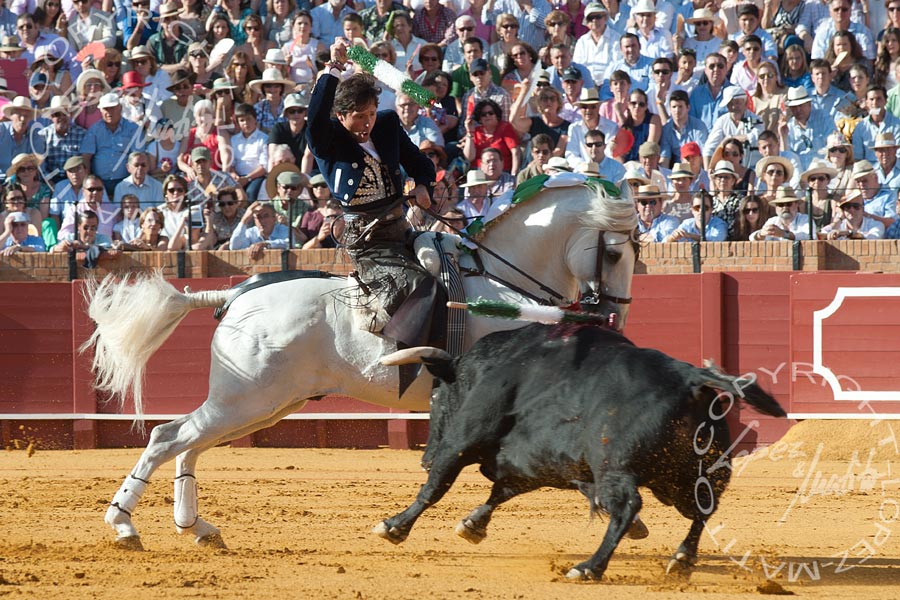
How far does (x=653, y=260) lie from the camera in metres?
10.5

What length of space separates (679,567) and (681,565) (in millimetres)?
12

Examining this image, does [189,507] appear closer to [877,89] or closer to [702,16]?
[877,89]

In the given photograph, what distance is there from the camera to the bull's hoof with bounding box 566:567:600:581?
15.8ft

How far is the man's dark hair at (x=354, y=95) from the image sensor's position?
597 centimetres

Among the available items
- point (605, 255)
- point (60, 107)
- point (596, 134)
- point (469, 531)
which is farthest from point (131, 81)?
point (469, 531)

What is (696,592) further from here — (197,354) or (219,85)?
(219,85)

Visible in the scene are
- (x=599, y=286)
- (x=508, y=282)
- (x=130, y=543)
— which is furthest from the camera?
(x=508, y=282)

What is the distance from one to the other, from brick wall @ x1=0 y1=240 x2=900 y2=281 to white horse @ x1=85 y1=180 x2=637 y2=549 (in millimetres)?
4413

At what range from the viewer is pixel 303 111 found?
1149cm

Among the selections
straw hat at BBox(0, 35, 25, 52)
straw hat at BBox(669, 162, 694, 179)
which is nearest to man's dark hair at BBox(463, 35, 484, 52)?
straw hat at BBox(669, 162, 694, 179)

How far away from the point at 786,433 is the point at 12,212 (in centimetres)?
675

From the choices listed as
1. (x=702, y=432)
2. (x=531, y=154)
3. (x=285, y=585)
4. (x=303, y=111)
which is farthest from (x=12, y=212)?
(x=702, y=432)

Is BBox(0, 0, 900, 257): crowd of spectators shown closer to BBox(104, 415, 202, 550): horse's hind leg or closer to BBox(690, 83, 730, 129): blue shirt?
BBox(690, 83, 730, 129): blue shirt

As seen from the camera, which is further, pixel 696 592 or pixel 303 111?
pixel 303 111
